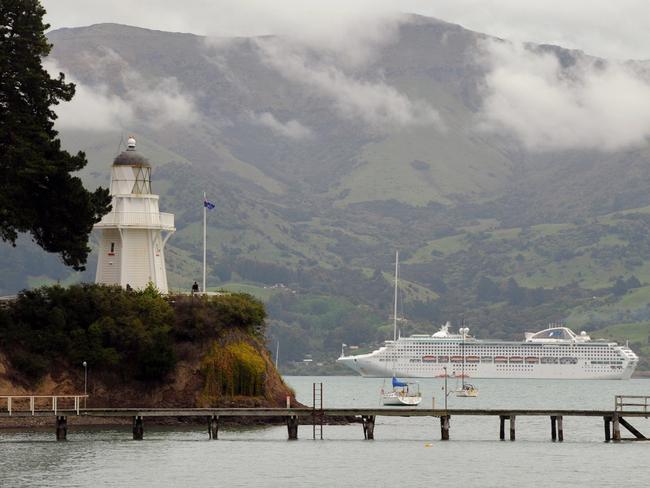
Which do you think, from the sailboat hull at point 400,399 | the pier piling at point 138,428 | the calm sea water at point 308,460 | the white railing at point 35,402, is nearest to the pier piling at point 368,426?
the calm sea water at point 308,460

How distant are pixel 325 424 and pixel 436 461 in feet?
77.3

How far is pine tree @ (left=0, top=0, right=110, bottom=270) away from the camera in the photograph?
286 ft

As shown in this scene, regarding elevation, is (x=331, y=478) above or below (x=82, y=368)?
below

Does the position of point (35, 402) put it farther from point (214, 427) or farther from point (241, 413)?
point (241, 413)

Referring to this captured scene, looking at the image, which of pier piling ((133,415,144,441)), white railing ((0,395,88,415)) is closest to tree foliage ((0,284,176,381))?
white railing ((0,395,88,415))

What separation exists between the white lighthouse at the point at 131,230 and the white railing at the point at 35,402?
520 inches

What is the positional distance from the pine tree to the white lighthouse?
9.80 meters

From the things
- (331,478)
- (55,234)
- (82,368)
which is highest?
(55,234)

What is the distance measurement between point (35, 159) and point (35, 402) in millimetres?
14231

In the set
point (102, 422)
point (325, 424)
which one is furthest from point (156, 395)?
point (325, 424)

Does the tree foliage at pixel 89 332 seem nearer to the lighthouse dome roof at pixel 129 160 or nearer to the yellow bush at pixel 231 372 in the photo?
the yellow bush at pixel 231 372

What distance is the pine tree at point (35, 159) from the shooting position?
286ft

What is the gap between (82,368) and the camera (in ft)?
303

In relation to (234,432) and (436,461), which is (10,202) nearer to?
(234,432)
